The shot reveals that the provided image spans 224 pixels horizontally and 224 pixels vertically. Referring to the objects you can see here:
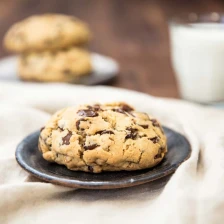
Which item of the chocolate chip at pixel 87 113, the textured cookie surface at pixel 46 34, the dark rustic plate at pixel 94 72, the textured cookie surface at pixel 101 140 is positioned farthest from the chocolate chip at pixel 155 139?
the textured cookie surface at pixel 46 34

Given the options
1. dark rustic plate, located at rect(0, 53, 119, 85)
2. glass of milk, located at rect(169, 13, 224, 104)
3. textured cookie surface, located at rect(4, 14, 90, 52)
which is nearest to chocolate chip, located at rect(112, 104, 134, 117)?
glass of milk, located at rect(169, 13, 224, 104)

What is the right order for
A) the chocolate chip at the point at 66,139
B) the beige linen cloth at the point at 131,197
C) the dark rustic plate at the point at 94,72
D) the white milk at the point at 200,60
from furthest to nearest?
the dark rustic plate at the point at 94,72 < the white milk at the point at 200,60 < the chocolate chip at the point at 66,139 < the beige linen cloth at the point at 131,197

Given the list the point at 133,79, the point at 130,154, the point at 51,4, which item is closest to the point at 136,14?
the point at 51,4

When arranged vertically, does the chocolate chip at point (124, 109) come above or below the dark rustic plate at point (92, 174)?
above

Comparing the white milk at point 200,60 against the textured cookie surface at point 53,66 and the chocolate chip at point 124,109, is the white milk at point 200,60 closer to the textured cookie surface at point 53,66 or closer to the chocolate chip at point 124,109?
the textured cookie surface at point 53,66

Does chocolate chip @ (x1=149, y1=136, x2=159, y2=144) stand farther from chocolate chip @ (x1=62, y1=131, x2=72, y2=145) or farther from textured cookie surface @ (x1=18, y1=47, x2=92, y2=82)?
textured cookie surface @ (x1=18, y1=47, x2=92, y2=82)

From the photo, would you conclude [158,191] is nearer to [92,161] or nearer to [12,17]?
[92,161]
